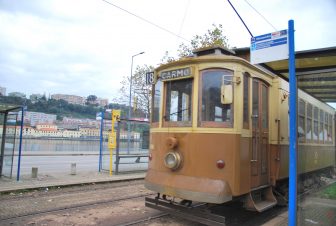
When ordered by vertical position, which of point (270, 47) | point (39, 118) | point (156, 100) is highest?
point (39, 118)

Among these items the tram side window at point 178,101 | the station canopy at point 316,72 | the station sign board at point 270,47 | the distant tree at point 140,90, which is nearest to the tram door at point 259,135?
the station canopy at point 316,72

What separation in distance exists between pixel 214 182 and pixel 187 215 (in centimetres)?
93

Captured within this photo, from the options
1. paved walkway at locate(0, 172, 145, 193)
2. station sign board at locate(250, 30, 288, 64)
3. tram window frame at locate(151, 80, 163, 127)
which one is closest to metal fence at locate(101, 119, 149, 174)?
paved walkway at locate(0, 172, 145, 193)

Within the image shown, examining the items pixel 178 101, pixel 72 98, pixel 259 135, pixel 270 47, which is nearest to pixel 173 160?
pixel 178 101

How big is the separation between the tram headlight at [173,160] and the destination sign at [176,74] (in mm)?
1516

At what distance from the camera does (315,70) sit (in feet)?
22.6

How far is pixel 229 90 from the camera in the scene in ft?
21.9

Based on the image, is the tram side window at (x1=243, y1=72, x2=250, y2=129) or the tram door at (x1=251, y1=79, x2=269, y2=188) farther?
the tram door at (x1=251, y1=79, x2=269, y2=188)

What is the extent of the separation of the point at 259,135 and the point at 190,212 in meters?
2.15

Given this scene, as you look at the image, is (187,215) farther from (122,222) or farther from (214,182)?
(122,222)

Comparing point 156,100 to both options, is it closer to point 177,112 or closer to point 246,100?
point 177,112

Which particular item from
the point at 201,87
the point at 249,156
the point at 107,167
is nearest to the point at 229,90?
the point at 201,87

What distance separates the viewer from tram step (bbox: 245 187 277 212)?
7.16m

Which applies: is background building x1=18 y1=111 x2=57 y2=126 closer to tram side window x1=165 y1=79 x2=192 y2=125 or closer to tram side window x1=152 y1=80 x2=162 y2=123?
tram side window x1=152 y1=80 x2=162 y2=123
